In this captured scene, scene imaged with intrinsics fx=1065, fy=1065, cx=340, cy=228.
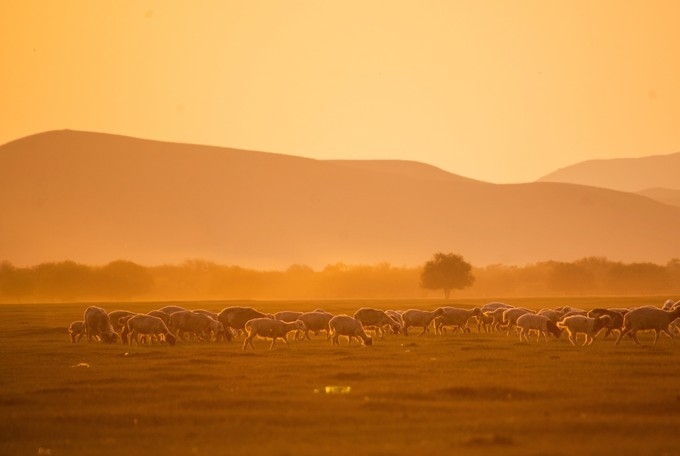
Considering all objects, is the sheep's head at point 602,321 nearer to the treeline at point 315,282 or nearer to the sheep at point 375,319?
the sheep at point 375,319

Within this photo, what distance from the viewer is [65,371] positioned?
99.1ft

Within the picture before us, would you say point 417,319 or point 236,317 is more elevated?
point 236,317

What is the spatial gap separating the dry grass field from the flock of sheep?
3607 mm

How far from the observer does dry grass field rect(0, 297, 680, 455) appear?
18.3m

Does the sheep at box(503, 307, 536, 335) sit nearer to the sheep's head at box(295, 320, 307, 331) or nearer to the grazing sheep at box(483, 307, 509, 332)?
the grazing sheep at box(483, 307, 509, 332)

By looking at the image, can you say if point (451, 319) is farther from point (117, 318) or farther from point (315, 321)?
point (117, 318)

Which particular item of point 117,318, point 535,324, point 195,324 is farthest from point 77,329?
point 535,324

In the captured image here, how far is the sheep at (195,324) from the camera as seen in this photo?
44438mm

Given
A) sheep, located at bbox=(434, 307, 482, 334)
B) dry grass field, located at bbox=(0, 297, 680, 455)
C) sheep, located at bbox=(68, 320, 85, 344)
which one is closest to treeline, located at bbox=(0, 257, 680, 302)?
sheep, located at bbox=(434, 307, 482, 334)

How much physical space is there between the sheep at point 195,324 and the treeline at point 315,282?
4233 inches

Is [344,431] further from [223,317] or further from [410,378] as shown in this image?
[223,317]

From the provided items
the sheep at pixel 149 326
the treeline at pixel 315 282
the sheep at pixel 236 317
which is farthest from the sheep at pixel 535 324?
the treeline at pixel 315 282

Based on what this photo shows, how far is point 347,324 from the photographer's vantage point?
4069 cm

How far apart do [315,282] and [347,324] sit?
424 ft
